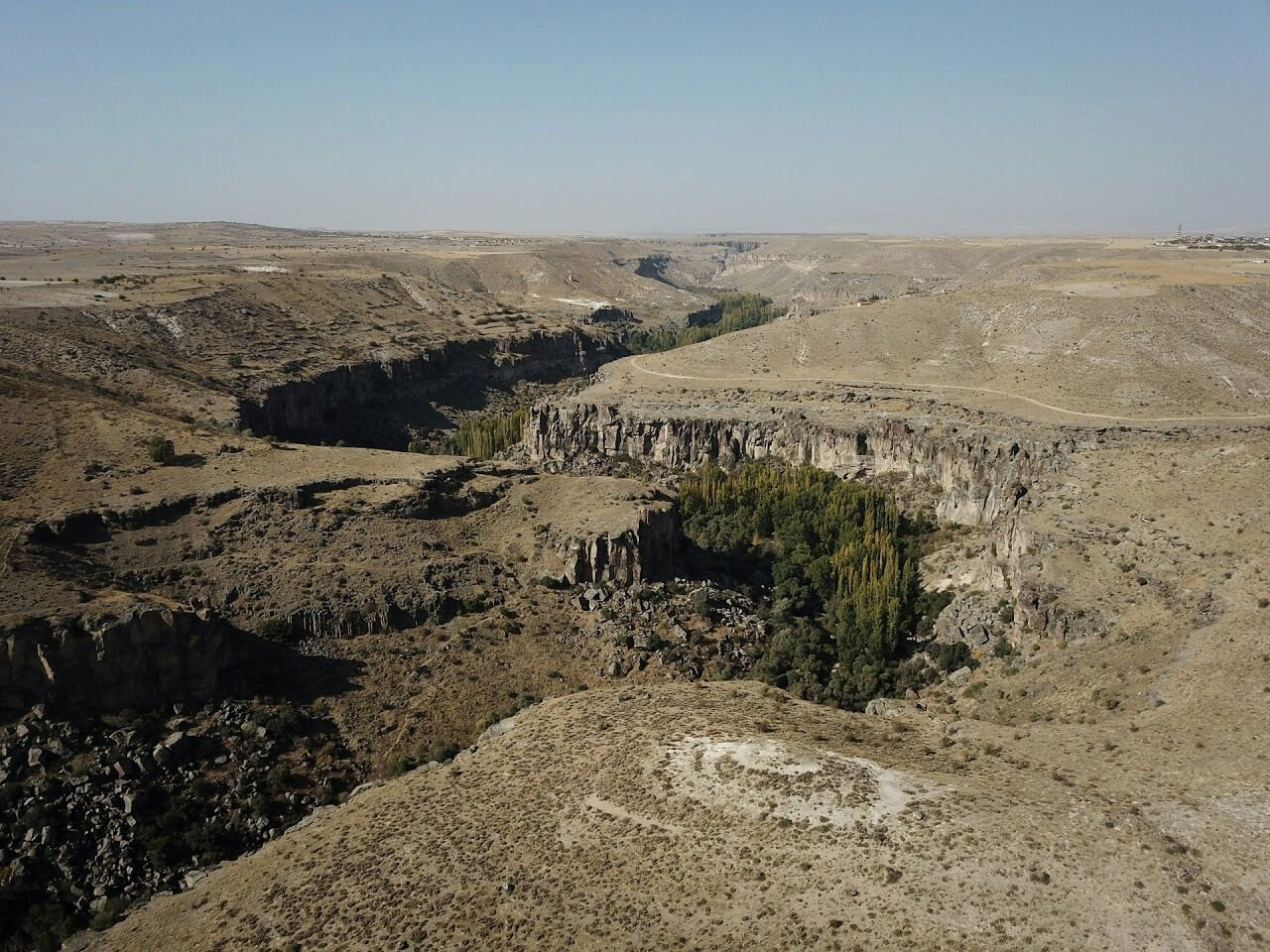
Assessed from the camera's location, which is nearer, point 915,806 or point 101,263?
point 915,806

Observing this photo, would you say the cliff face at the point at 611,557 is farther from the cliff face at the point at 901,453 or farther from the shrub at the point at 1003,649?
the cliff face at the point at 901,453

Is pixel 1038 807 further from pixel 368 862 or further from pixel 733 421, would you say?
pixel 733 421

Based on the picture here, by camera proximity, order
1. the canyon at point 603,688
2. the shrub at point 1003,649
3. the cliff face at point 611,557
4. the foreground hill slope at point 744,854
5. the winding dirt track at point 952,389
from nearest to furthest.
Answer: the foreground hill slope at point 744,854
the canyon at point 603,688
the shrub at point 1003,649
the cliff face at point 611,557
the winding dirt track at point 952,389

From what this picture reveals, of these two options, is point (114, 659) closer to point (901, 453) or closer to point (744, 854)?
point (744, 854)

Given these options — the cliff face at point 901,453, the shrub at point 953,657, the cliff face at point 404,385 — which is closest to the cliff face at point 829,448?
the cliff face at point 901,453

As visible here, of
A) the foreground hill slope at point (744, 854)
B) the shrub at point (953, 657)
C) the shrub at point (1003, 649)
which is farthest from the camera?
the shrub at point (953, 657)

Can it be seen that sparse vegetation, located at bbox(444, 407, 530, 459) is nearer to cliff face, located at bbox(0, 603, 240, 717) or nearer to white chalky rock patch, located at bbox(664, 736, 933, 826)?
cliff face, located at bbox(0, 603, 240, 717)

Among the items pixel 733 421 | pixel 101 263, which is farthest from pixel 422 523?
pixel 101 263
